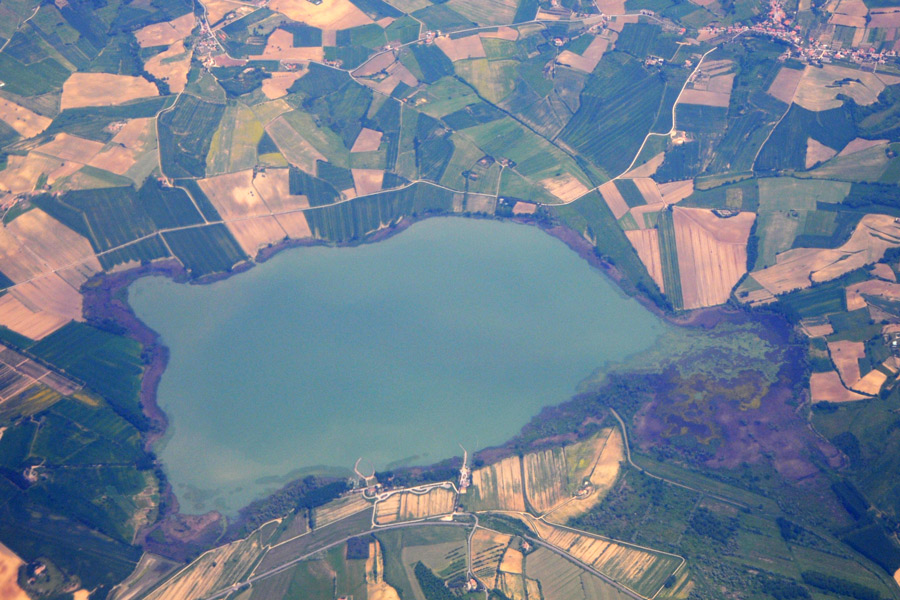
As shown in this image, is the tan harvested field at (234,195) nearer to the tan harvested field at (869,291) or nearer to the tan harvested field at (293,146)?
the tan harvested field at (293,146)

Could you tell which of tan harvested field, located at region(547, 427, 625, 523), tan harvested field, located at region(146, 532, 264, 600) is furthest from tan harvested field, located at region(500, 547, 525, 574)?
tan harvested field, located at region(146, 532, 264, 600)

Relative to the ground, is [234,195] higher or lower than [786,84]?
lower

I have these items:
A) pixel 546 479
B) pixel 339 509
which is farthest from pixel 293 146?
pixel 546 479

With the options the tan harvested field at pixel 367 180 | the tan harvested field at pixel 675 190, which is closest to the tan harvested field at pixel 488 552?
the tan harvested field at pixel 367 180

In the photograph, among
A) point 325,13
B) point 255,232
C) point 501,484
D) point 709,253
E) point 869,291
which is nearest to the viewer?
point 501,484

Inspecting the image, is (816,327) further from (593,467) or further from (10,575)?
(10,575)

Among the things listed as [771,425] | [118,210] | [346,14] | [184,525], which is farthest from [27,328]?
[771,425]

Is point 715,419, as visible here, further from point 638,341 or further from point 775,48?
point 775,48
